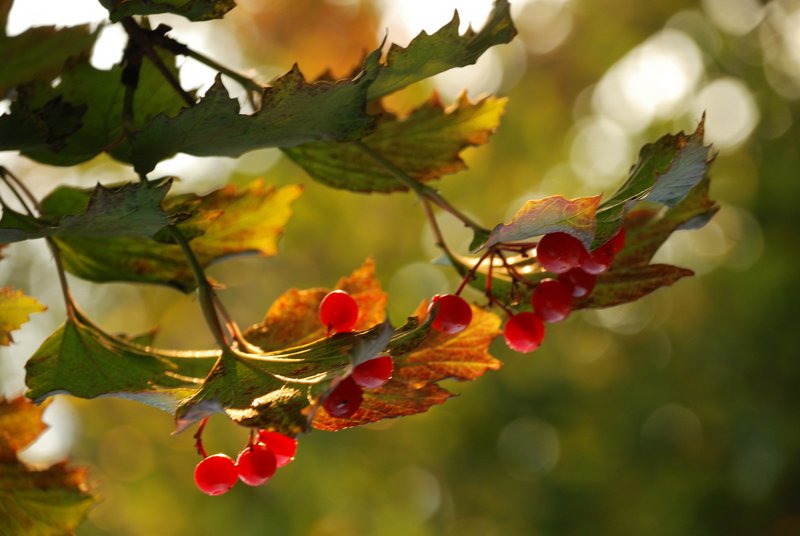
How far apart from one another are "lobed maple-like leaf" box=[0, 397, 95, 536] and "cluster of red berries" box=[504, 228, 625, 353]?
8.0 inches

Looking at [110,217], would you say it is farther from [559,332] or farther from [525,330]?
[559,332]

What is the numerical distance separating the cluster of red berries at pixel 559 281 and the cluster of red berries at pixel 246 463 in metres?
0.10

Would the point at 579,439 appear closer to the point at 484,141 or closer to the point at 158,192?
the point at 484,141

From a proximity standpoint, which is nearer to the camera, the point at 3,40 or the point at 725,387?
the point at 3,40

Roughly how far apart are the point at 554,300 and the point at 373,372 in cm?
9

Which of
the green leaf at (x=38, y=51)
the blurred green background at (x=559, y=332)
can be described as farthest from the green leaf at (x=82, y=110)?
the blurred green background at (x=559, y=332)

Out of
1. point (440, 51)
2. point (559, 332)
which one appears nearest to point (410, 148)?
point (440, 51)

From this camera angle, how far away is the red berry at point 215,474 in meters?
0.31

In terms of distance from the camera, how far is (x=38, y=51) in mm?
347

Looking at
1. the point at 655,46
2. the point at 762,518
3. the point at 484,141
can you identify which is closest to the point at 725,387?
the point at 762,518

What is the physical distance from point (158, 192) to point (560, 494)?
1.96 m

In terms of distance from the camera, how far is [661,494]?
1.94 m

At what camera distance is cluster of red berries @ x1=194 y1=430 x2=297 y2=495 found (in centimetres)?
30

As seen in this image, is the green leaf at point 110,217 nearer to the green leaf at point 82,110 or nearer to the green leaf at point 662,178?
the green leaf at point 82,110
